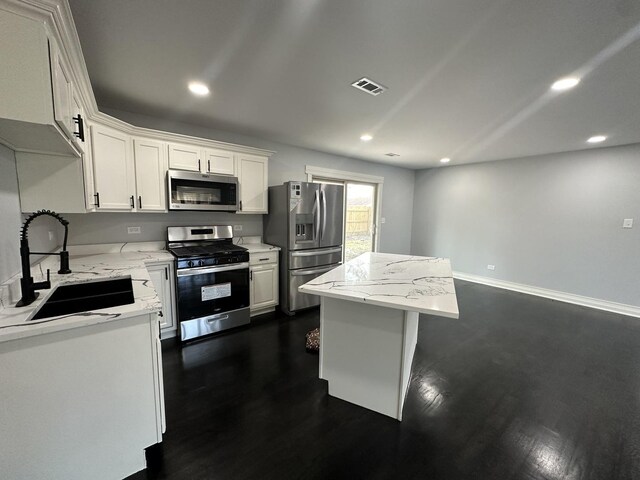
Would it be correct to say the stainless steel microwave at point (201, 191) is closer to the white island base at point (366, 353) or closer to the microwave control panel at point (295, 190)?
the microwave control panel at point (295, 190)

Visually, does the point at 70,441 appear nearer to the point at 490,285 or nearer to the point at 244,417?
the point at 244,417

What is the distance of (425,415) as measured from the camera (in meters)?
1.82

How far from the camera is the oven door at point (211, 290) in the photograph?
266 centimetres

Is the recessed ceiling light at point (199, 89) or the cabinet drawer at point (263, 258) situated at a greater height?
the recessed ceiling light at point (199, 89)

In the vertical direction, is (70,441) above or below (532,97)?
below

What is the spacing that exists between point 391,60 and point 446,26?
0.39 m

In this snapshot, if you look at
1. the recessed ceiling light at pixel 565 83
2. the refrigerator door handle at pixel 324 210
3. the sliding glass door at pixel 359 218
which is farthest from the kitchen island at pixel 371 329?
the sliding glass door at pixel 359 218

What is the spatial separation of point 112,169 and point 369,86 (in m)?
2.45

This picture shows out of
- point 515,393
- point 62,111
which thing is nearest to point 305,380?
A: point 515,393

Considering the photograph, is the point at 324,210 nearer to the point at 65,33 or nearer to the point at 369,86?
the point at 369,86

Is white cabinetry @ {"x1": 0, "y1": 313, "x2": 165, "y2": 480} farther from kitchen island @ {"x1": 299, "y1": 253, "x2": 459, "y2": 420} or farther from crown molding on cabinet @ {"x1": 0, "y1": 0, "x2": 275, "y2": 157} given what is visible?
crown molding on cabinet @ {"x1": 0, "y1": 0, "x2": 275, "y2": 157}

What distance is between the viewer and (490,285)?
5.02 m

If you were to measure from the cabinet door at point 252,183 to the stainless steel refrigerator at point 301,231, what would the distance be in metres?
0.17

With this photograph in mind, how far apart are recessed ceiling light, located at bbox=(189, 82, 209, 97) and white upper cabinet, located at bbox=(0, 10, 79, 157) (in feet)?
3.45
